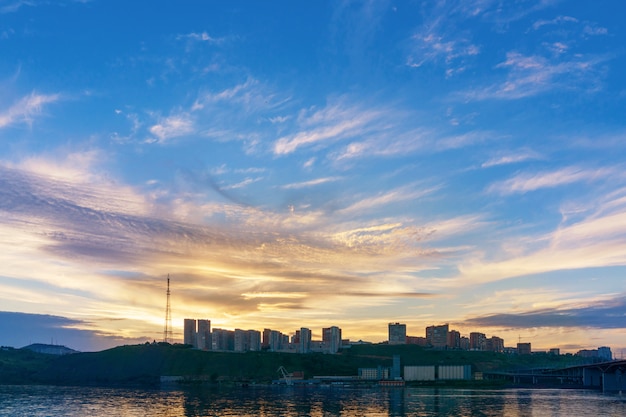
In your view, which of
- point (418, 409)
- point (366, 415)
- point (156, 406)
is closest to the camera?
point (366, 415)

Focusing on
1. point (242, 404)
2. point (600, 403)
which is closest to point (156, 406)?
point (242, 404)

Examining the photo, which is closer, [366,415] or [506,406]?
[366,415]

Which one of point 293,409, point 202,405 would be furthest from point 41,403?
point 293,409

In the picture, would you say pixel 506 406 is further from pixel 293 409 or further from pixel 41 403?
pixel 41 403

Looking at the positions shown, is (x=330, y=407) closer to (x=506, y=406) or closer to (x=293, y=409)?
(x=293, y=409)

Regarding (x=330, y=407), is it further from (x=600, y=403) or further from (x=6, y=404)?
(x=6, y=404)

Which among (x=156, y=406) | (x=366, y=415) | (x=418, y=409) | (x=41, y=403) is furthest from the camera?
(x=41, y=403)

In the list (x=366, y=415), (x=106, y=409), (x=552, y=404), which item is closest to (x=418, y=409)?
(x=366, y=415)

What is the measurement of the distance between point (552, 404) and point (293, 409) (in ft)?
233

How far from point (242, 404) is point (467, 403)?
62.4 m

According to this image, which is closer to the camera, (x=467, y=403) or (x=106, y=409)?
(x=106, y=409)

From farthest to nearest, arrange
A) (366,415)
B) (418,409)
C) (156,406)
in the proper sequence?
(156,406)
(418,409)
(366,415)

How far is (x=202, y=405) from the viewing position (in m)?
159

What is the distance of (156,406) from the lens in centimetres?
15625
